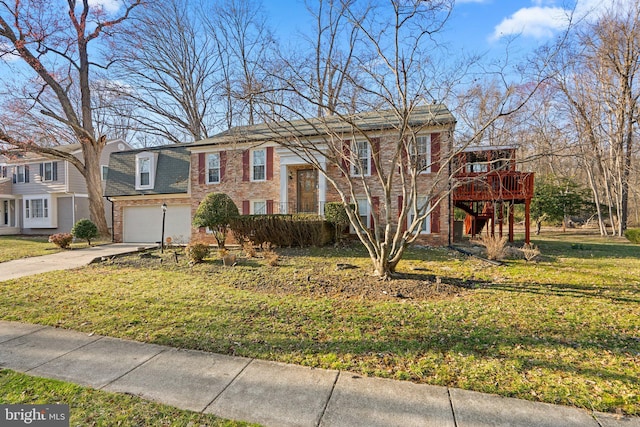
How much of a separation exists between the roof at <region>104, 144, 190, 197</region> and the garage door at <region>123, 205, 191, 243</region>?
96cm

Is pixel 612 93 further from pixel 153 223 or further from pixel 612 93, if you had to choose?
pixel 153 223

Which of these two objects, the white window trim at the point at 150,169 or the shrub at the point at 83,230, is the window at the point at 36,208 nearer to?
the shrub at the point at 83,230

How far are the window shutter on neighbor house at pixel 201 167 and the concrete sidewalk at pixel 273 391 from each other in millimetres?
12046

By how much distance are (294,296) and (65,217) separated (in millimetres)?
24363

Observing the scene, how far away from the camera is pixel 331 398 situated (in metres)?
2.71

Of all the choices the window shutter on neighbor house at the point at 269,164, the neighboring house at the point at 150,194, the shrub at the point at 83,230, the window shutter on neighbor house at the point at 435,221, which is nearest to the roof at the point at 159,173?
the neighboring house at the point at 150,194

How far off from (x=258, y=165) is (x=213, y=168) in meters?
2.36

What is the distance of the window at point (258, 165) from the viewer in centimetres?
1459

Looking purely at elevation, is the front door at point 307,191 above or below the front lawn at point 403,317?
above

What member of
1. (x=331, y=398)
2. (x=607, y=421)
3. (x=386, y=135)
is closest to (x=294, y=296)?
(x=331, y=398)

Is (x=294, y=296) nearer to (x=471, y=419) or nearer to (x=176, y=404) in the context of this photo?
(x=176, y=404)

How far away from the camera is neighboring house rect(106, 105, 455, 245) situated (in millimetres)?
12359

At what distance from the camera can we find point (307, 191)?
14492mm

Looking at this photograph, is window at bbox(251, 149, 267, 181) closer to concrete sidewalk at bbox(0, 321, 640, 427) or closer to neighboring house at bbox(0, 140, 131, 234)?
concrete sidewalk at bbox(0, 321, 640, 427)
